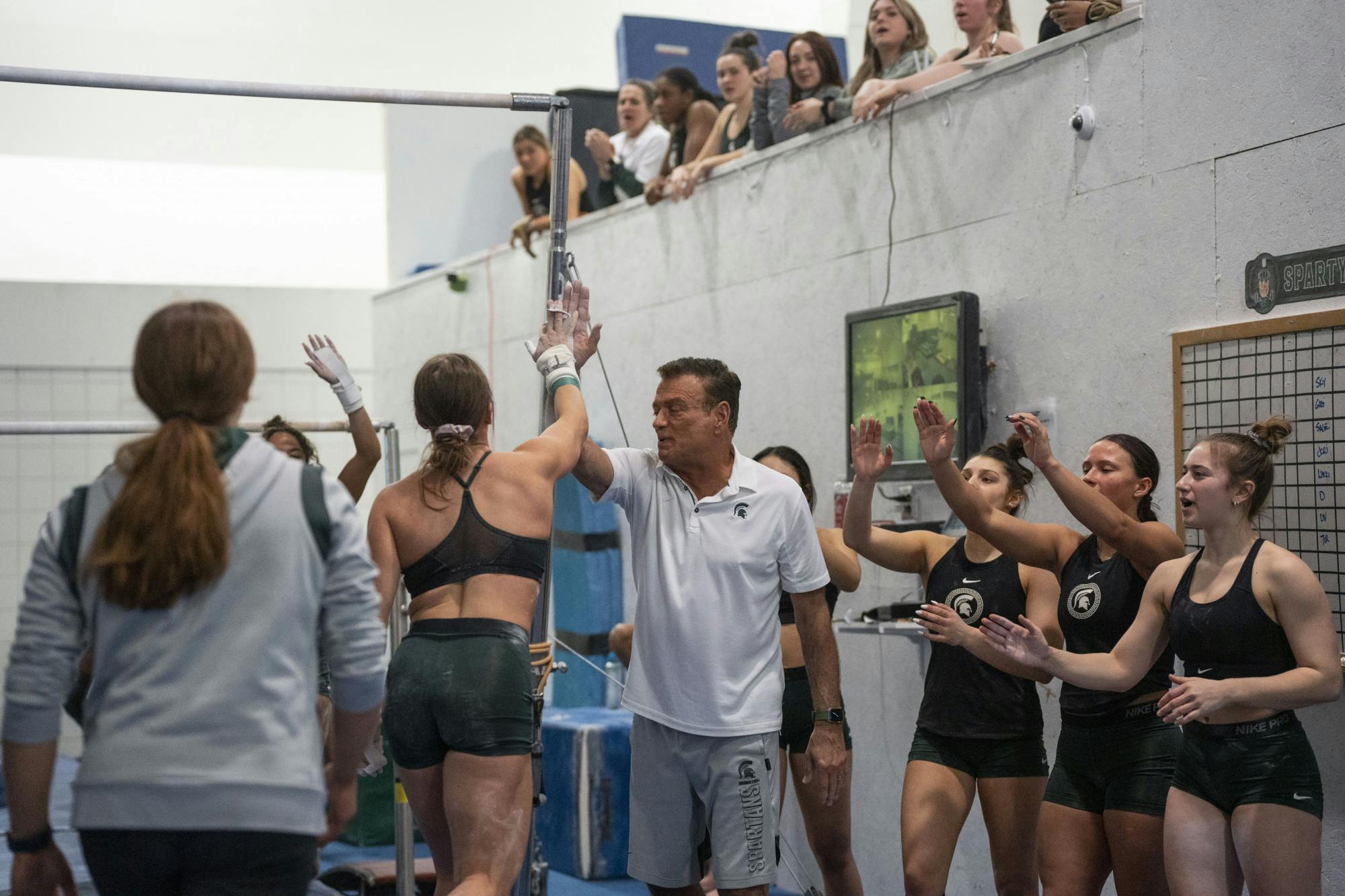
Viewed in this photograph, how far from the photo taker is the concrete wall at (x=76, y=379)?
8.25 meters

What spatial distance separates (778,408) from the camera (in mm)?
5391

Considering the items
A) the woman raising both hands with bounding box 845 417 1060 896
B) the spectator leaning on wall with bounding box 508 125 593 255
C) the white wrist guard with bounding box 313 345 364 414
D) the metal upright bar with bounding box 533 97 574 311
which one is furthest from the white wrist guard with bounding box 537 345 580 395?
the spectator leaning on wall with bounding box 508 125 593 255

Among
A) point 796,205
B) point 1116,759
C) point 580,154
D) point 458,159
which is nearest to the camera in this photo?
point 1116,759

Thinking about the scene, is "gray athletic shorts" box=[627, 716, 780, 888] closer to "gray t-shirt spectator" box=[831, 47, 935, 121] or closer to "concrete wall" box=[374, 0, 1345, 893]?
"concrete wall" box=[374, 0, 1345, 893]

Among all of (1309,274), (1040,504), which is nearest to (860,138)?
(1040,504)

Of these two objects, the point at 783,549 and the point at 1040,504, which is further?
the point at 1040,504

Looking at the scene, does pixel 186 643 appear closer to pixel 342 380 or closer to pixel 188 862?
pixel 188 862

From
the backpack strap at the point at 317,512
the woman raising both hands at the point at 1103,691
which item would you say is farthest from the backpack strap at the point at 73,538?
the woman raising both hands at the point at 1103,691

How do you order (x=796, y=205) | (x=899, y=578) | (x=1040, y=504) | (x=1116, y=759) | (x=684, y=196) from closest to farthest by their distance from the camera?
(x=1116, y=759) → (x=1040, y=504) → (x=899, y=578) → (x=796, y=205) → (x=684, y=196)

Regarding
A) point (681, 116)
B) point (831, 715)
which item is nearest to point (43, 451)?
point (681, 116)

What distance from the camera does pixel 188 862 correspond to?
6.18 feet

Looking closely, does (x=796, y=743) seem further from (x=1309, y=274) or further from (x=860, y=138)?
(x=860, y=138)

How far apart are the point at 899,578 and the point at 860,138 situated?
1566 mm

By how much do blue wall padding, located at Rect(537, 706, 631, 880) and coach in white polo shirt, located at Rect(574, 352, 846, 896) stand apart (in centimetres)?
217
